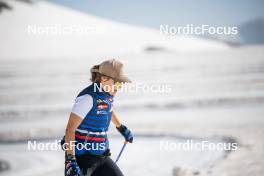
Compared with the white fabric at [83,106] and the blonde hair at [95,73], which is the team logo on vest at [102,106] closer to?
the white fabric at [83,106]

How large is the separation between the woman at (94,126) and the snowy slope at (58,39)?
2828 centimetres

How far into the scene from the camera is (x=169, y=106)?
12812 millimetres

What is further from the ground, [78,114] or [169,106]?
[78,114]

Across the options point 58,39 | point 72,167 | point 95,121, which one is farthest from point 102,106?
point 58,39

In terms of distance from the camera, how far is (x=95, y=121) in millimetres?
2811

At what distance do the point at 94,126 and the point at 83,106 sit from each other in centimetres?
20

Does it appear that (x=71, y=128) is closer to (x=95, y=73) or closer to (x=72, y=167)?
(x=72, y=167)

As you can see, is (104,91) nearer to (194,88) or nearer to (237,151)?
(237,151)

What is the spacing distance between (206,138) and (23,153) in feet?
12.4

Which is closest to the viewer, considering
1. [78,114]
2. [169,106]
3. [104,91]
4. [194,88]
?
[78,114]

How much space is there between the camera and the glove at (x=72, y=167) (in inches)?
105

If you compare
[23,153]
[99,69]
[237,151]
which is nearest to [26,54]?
[23,153]

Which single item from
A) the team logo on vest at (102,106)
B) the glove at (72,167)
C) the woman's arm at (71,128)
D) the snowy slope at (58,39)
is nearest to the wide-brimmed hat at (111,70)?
the team logo on vest at (102,106)

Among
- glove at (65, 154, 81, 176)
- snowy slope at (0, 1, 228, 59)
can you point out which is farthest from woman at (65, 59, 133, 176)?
snowy slope at (0, 1, 228, 59)
